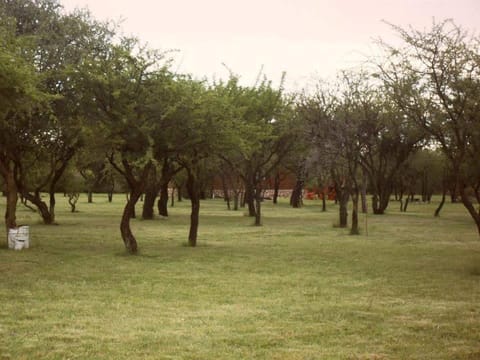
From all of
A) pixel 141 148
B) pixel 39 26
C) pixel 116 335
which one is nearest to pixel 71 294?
pixel 116 335

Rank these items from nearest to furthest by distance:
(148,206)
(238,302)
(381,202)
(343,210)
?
(238,302), (343,210), (148,206), (381,202)

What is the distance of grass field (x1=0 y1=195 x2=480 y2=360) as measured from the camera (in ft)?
28.1

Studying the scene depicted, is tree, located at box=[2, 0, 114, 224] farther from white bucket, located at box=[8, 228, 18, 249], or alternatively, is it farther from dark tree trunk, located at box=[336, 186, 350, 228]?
dark tree trunk, located at box=[336, 186, 350, 228]

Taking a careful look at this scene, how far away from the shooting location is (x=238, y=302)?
1192 centimetres

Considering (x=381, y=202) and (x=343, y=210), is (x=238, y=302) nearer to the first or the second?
(x=343, y=210)

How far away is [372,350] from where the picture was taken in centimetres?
843

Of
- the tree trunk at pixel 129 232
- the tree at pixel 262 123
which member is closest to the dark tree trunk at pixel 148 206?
the tree at pixel 262 123

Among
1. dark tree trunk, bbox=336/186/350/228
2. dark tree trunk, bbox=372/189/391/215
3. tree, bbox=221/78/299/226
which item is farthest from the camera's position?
dark tree trunk, bbox=372/189/391/215

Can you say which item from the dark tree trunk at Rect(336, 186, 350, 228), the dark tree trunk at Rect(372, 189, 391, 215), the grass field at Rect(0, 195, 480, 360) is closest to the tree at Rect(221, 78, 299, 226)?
the dark tree trunk at Rect(336, 186, 350, 228)

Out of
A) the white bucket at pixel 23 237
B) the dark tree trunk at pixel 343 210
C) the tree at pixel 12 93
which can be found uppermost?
the tree at pixel 12 93

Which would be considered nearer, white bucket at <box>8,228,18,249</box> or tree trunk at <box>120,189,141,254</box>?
tree trunk at <box>120,189,141,254</box>

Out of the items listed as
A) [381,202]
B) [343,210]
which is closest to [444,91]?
[343,210]

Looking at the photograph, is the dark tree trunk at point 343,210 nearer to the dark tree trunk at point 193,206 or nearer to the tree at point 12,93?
the dark tree trunk at point 193,206

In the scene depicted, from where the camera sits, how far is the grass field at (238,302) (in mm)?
8555
